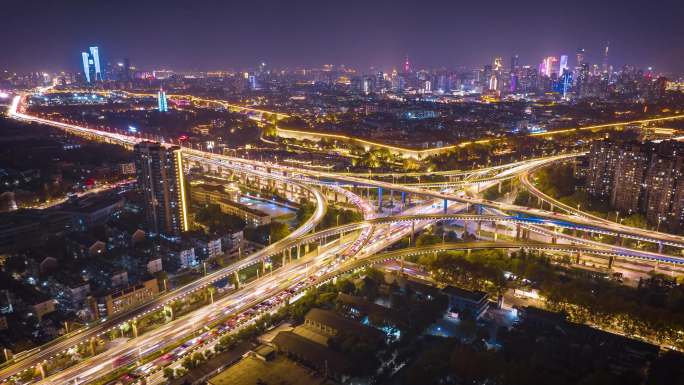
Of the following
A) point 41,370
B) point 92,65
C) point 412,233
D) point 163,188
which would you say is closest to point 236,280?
point 41,370

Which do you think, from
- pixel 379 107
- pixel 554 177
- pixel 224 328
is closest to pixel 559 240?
pixel 554 177

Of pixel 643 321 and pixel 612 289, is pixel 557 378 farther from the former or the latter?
pixel 612 289

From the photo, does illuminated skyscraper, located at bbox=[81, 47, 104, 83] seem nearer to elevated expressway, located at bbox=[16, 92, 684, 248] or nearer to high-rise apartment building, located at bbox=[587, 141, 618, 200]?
elevated expressway, located at bbox=[16, 92, 684, 248]

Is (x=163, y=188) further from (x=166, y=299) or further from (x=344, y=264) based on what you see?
(x=344, y=264)

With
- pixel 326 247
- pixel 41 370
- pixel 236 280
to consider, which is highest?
pixel 326 247

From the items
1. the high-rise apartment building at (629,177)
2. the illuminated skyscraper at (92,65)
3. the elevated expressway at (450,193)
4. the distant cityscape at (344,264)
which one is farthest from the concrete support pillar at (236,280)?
the illuminated skyscraper at (92,65)

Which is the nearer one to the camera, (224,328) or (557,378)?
(557,378)
